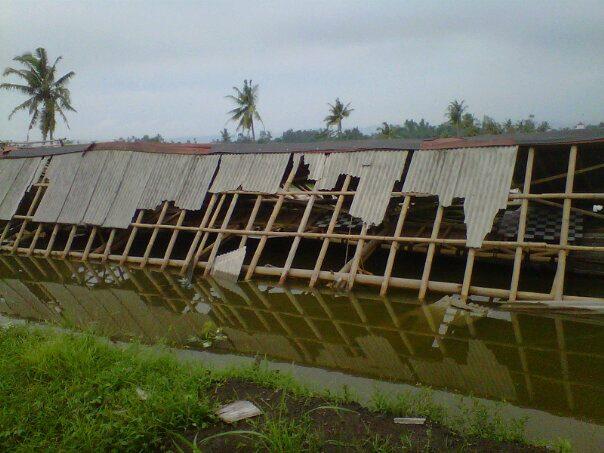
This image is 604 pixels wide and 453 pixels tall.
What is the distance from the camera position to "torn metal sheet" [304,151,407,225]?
9125 mm

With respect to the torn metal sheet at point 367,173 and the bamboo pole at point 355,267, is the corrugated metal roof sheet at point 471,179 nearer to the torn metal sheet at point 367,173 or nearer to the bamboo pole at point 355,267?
the torn metal sheet at point 367,173

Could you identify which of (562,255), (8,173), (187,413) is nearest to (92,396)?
(187,413)

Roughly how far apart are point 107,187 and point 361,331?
8895 mm

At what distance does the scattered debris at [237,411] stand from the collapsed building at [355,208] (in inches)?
173

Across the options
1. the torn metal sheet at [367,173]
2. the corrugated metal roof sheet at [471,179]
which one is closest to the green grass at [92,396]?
the torn metal sheet at [367,173]

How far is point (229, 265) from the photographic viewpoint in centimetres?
957

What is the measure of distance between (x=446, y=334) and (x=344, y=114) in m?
36.6

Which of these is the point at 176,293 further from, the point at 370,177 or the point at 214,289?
the point at 370,177

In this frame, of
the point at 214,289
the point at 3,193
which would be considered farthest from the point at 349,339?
the point at 3,193

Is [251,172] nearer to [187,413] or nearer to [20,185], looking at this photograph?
[187,413]

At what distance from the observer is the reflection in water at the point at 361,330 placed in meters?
5.18

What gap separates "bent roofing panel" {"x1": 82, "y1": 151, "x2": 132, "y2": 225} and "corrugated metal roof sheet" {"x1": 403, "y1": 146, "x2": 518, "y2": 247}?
26.6 ft

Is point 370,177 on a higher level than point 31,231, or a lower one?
higher

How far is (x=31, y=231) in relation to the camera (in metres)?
14.0
